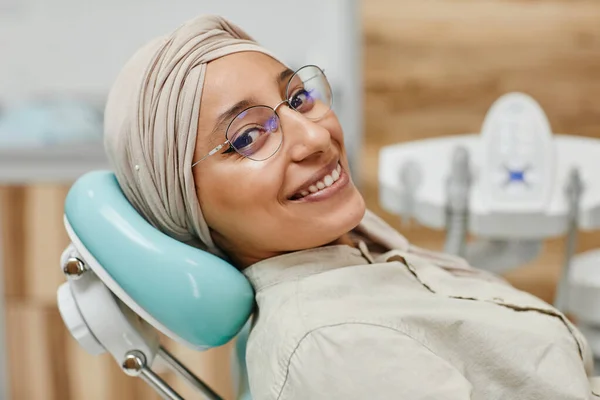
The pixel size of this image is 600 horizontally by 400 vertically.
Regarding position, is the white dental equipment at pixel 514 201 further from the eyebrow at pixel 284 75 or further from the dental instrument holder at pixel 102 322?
the dental instrument holder at pixel 102 322

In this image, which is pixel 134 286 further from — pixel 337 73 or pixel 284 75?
pixel 337 73

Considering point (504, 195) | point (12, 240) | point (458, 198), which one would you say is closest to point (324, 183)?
point (458, 198)

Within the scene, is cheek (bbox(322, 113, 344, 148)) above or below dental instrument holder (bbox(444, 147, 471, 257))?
above

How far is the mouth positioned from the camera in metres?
0.93

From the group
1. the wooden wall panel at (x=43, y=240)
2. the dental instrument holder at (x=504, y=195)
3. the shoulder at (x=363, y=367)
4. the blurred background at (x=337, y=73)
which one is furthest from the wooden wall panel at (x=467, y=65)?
the shoulder at (x=363, y=367)

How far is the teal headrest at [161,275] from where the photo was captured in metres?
0.90

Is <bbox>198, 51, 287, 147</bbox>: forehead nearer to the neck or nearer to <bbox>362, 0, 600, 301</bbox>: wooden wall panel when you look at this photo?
the neck

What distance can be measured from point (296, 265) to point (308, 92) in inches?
9.3

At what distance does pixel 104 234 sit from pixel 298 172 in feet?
0.84

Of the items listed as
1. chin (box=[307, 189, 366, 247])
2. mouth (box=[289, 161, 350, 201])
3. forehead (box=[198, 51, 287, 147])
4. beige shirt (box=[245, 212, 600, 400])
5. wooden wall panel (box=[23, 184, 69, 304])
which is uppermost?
forehead (box=[198, 51, 287, 147])

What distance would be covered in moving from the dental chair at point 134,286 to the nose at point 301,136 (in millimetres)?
174

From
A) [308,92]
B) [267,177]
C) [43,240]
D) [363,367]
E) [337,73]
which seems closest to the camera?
[363,367]

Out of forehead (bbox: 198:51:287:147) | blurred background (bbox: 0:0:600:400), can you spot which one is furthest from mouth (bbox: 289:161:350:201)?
blurred background (bbox: 0:0:600:400)

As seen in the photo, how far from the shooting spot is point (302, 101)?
989 millimetres
